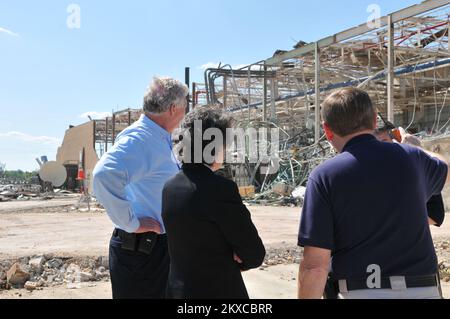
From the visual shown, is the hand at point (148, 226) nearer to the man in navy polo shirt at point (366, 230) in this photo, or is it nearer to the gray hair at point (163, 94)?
the gray hair at point (163, 94)

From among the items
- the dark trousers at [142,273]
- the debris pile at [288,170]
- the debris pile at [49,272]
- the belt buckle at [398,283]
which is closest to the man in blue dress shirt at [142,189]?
the dark trousers at [142,273]

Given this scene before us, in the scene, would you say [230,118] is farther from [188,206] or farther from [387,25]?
[387,25]

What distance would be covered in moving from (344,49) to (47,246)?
1519cm

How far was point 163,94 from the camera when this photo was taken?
2.81 metres

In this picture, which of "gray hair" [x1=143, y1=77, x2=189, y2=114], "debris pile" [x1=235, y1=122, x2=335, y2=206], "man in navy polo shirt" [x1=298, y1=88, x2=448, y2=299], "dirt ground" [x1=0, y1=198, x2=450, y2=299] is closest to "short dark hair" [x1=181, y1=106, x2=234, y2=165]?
"gray hair" [x1=143, y1=77, x2=189, y2=114]

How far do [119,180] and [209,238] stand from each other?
2.49 feet

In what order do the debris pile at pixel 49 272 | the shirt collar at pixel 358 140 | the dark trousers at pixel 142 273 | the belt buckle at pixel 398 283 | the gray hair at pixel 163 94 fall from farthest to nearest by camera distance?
the debris pile at pixel 49 272, the gray hair at pixel 163 94, the dark trousers at pixel 142 273, the shirt collar at pixel 358 140, the belt buckle at pixel 398 283

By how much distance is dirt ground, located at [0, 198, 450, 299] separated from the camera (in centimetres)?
555

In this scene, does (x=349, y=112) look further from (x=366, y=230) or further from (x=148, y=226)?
(x=148, y=226)

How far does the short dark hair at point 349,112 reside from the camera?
A: 2135 mm

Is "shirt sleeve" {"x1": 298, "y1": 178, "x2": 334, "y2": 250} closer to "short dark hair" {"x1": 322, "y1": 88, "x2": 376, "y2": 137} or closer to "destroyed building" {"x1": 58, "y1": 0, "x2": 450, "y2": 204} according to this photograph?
"short dark hair" {"x1": 322, "y1": 88, "x2": 376, "y2": 137}

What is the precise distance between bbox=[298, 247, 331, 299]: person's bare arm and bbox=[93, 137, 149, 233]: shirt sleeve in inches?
40.9

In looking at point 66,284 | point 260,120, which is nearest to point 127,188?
point 66,284

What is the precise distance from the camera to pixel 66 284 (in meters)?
5.98
